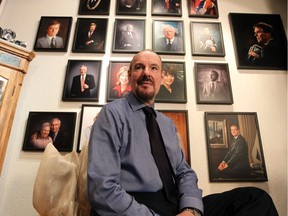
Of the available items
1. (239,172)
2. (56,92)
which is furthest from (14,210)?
(239,172)

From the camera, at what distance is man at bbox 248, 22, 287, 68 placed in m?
1.53

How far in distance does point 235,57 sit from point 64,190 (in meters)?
1.46

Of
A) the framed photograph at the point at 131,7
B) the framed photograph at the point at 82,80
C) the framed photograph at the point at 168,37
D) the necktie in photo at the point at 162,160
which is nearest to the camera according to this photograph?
the necktie in photo at the point at 162,160

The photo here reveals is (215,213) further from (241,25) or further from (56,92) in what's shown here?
(241,25)

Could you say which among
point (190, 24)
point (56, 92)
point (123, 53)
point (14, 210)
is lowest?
point (14, 210)

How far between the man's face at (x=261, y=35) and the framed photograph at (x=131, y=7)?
93cm

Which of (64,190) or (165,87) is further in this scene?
(165,87)

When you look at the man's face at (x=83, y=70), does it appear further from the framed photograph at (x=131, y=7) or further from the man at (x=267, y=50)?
the man at (x=267, y=50)

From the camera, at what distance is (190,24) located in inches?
64.5

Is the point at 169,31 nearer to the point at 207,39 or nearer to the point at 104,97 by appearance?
the point at 207,39

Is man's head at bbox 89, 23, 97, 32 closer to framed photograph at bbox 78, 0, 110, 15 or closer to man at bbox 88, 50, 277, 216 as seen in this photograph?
framed photograph at bbox 78, 0, 110, 15

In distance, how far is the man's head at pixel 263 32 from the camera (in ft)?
5.28

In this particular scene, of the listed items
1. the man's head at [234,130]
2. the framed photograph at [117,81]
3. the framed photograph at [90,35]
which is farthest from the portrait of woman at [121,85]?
the man's head at [234,130]

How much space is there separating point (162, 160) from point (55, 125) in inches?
33.0
